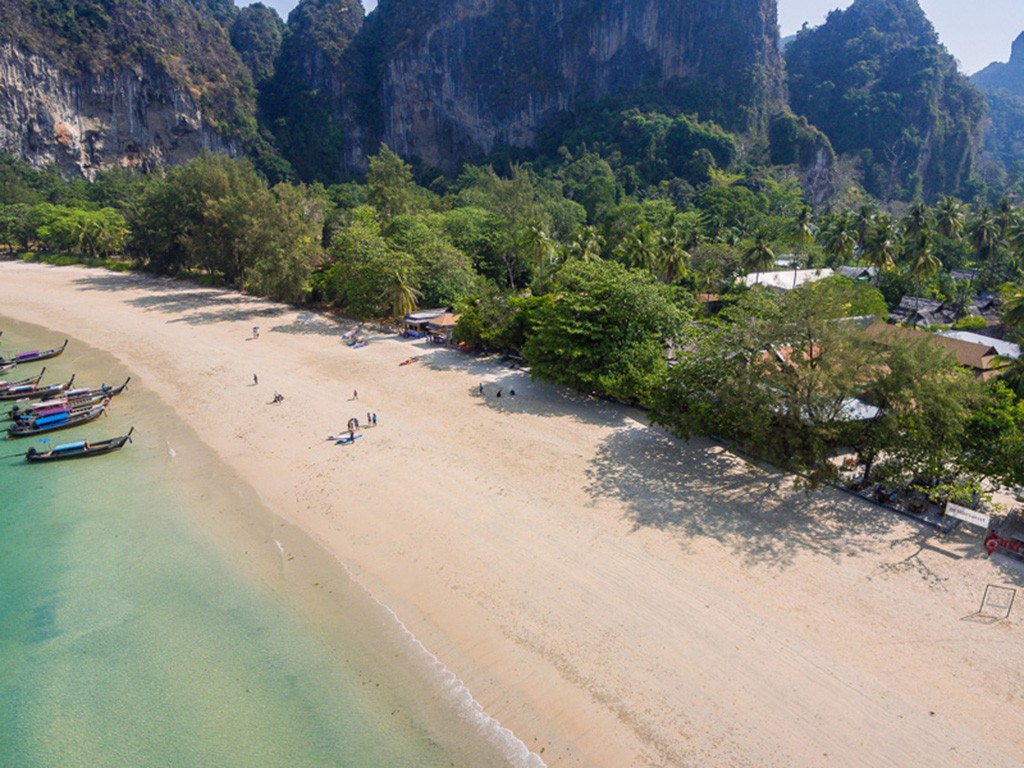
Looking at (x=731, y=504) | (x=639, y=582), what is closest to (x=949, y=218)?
(x=731, y=504)

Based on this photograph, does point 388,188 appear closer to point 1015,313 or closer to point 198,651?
point 1015,313

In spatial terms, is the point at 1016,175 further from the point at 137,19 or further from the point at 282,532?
the point at 137,19

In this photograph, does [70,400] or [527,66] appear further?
[527,66]

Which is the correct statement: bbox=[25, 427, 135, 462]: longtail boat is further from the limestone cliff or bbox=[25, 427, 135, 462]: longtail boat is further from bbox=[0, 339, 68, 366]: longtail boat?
the limestone cliff

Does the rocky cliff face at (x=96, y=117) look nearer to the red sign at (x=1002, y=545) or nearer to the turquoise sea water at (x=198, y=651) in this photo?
the turquoise sea water at (x=198, y=651)

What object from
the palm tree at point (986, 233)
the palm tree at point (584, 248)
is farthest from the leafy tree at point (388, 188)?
the palm tree at point (986, 233)

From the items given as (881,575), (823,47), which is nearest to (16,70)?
(881,575)
